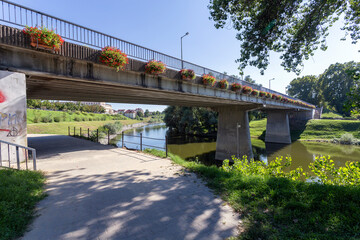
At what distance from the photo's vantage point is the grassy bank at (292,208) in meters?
2.64

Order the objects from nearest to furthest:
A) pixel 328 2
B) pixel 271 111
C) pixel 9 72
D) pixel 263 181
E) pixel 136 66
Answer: pixel 263 181 < pixel 9 72 < pixel 328 2 < pixel 136 66 < pixel 271 111

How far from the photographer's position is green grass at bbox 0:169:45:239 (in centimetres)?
253

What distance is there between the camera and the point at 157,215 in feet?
10.3

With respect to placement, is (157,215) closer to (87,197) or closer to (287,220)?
(87,197)

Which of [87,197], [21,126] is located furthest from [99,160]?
[87,197]

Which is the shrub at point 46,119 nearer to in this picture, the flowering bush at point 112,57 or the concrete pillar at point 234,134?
the concrete pillar at point 234,134

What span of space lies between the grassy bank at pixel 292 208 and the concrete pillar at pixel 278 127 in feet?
103

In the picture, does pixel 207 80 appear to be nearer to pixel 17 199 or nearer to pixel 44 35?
pixel 44 35

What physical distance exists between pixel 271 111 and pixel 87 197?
3654cm

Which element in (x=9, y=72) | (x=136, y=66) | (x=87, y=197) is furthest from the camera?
(x=136, y=66)

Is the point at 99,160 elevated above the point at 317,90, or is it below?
below

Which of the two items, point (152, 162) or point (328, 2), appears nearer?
point (328, 2)

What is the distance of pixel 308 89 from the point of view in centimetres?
7025

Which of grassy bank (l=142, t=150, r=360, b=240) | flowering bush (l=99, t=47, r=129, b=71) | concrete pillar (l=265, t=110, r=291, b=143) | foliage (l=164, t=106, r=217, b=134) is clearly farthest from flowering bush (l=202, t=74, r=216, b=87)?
concrete pillar (l=265, t=110, r=291, b=143)
